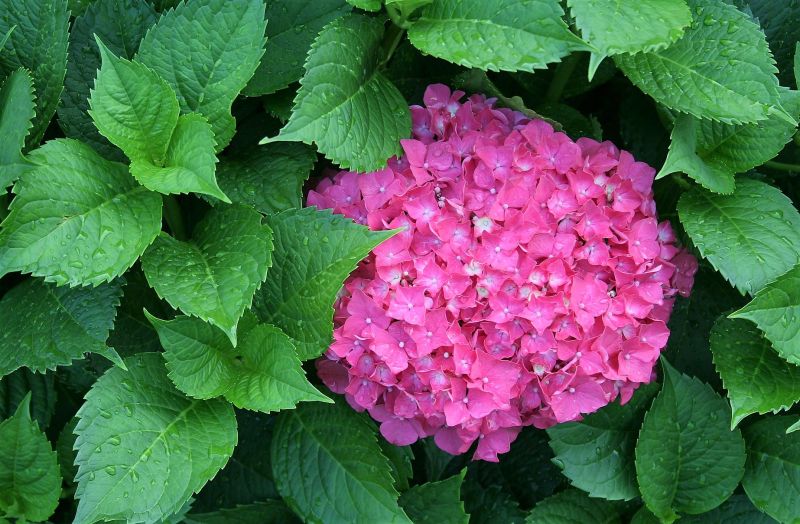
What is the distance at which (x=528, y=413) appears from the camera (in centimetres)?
131

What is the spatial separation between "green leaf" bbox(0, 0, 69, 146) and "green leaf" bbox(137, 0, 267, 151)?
12cm

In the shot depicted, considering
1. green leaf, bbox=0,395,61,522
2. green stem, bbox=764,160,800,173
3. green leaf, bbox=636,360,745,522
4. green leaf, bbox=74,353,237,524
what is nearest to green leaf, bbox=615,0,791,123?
green stem, bbox=764,160,800,173

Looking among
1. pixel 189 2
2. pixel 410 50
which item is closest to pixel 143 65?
pixel 189 2

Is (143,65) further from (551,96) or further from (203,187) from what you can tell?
(551,96)

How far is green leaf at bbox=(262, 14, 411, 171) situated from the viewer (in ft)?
3.67

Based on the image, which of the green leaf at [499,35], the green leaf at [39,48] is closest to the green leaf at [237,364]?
the green leaf at [39,48]

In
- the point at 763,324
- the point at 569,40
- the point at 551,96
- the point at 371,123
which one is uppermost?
the point at 569,40

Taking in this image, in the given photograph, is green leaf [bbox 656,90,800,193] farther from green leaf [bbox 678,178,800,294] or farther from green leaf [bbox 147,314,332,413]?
green leaf [bbox 147,314,332,413]

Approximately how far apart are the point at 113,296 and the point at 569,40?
698 millimetres

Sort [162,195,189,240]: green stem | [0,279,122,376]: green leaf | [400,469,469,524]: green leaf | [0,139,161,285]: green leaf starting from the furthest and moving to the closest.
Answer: [400,469,469,524]: green leaf
[162,195,189,240]: green stem
[0,279,122,376]: green leaf
[0,139,161,285]: green leaf

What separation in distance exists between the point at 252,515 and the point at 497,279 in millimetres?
615

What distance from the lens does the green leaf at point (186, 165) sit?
1.06m

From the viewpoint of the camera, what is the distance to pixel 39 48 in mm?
1194

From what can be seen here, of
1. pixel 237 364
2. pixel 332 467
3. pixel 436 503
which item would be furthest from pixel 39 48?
pixel 436 503
